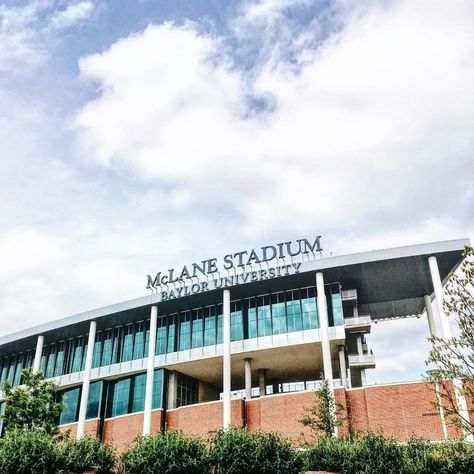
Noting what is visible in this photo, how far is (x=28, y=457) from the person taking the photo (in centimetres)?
2389

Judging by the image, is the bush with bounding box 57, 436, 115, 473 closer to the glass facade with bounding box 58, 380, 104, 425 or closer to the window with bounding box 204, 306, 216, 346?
the window with bounding box 204, 306, 216, 346

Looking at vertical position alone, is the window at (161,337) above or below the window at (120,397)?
above

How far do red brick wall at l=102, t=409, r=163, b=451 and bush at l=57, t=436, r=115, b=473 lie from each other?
2372cm

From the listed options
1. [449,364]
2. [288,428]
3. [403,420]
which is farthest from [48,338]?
[449,364]

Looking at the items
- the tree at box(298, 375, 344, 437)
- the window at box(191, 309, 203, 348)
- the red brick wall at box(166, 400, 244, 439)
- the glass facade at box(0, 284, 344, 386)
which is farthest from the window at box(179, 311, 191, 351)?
the tree at box(298, 375, 344, 437)

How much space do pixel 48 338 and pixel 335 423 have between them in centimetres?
3788

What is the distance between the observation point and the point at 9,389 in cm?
3809

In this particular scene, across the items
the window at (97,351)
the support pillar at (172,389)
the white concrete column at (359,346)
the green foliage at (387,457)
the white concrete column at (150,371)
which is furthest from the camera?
the window at (97,351)

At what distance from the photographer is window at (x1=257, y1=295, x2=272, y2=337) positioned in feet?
162

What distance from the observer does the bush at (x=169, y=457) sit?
23844mm

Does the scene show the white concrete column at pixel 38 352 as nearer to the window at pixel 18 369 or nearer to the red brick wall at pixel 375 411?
the window at pixel 18 369

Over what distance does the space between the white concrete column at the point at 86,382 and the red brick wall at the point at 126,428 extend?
2.38 m

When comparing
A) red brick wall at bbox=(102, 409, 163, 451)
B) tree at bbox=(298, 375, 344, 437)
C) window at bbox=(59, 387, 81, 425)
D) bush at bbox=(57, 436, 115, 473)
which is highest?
window at bbox=(59, 387, 81, 425)

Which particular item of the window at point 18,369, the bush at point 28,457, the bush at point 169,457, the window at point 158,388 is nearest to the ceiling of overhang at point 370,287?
the window at point 158,388
